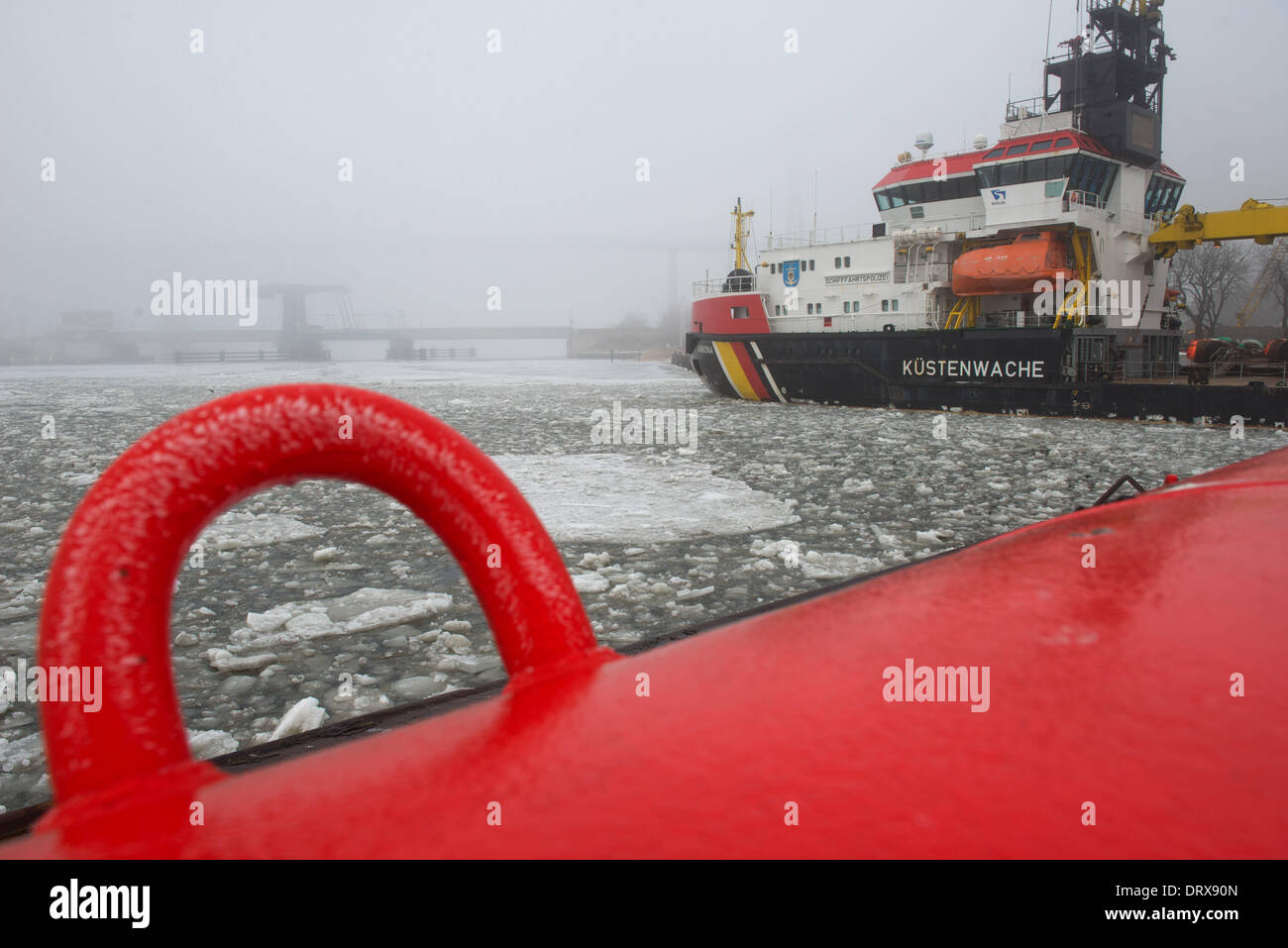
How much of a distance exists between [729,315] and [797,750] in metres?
16.0

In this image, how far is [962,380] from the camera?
41.8ft

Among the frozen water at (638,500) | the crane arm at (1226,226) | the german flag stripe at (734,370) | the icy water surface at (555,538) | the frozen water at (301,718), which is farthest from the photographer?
the german flag stripe at (734,370)

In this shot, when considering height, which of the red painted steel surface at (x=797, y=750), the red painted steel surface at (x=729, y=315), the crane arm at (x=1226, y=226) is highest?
the crane arm at (x=1226, y=226)

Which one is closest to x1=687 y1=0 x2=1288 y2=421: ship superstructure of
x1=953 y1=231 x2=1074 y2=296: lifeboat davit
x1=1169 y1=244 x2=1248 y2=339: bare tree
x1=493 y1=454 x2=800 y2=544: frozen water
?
x1=953 y1=231 x2=1074 y2=296: lifeboat davit

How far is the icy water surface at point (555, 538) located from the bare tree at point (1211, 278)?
90.3 ft

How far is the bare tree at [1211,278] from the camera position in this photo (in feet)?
104

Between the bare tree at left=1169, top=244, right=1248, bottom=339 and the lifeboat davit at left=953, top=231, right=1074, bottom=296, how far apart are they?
933 inches

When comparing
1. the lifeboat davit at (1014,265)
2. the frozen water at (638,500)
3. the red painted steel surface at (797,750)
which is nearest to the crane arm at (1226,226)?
the lifeboat davit at (1014,265)

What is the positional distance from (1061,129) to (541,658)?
15874mm

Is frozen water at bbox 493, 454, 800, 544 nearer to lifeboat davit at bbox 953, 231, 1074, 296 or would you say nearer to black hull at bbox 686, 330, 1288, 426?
black hull at bbox 686, 330, 1288, 426

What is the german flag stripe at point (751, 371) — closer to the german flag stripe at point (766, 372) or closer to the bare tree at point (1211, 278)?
the german flag stripe at point (766, 372)

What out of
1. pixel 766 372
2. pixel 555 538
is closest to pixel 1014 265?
pixel 766 372

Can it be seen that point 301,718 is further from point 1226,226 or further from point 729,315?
point 1226,226
